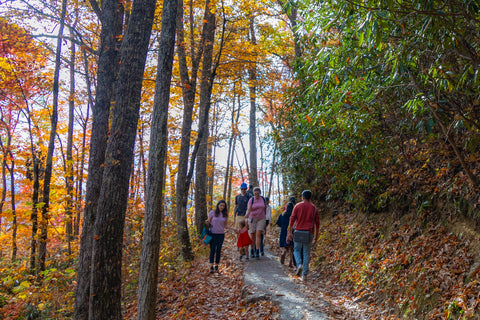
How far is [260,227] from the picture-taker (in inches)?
406

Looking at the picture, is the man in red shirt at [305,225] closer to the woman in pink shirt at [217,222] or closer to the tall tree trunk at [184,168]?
the woman in pink shirt at [217,222]

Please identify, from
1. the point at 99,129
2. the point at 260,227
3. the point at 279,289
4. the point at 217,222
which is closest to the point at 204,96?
the point at 217,222

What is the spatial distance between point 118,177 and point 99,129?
6.63 feet

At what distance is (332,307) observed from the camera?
20.6ft

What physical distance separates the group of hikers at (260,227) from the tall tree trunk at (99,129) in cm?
349

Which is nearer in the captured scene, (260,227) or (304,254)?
(304,254)

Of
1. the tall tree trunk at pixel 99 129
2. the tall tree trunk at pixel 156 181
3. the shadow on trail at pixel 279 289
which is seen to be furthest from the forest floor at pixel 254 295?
the tall tree trunk at pixel 99 129

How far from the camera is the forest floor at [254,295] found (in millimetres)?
6129

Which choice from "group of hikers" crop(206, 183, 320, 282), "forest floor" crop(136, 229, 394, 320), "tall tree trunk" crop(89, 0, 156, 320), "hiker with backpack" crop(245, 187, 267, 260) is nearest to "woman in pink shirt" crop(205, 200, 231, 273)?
"group of hikers" crop(206, 183, 320, 282)

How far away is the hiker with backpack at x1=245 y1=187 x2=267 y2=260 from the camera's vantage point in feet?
33.4

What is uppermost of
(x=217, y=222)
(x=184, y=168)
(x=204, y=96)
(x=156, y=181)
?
(x=204, y=96)

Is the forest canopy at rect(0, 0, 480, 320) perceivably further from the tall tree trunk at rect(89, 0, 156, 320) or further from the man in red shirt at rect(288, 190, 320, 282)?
the man in red shirt at rect(288, 190, 320, 282)

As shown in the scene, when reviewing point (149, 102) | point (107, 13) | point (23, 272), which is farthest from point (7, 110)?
point (107, 13)

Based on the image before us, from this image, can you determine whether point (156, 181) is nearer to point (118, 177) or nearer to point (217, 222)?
point (118, 177)
